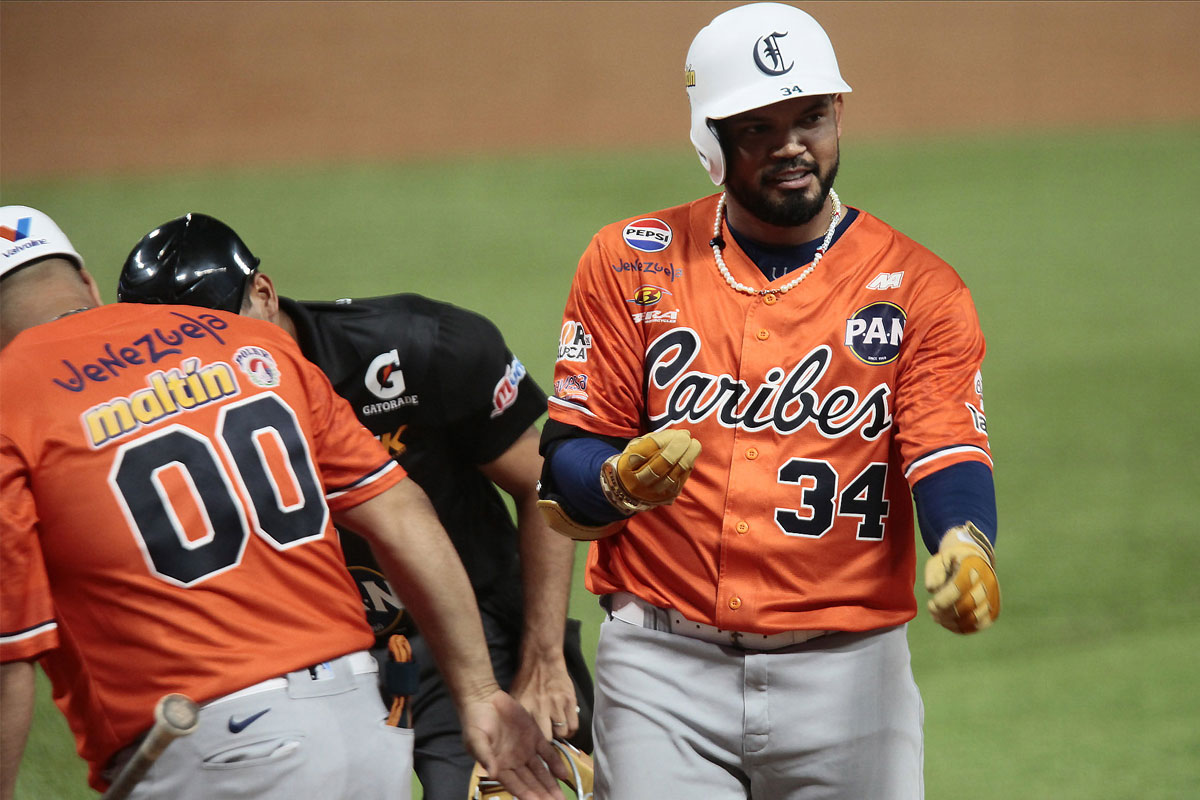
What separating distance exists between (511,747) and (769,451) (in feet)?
2.80

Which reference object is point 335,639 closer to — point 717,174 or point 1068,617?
point 717,174

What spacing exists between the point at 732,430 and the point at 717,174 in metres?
0.59

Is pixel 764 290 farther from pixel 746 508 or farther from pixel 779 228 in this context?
pixel 746 508

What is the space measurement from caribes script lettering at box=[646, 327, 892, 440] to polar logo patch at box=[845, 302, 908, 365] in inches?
2.3

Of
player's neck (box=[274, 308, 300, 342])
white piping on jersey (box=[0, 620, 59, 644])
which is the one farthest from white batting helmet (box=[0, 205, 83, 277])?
white piping on jersey (box=[0, 620, 59, 644])

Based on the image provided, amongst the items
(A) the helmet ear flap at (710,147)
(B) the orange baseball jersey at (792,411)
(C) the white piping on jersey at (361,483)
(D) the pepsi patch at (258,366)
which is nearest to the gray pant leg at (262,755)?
(C) the white piping on jersey at (361,483)

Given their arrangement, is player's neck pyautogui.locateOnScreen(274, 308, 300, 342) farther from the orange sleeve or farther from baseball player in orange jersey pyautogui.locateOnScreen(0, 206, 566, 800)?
the orange sleeve

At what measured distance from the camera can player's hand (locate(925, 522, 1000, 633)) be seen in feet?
7.48

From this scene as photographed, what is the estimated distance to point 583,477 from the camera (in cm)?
271

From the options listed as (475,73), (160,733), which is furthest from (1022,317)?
(475,73)

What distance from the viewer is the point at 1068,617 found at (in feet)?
20.2

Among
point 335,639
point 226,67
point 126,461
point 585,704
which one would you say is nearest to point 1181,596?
point 585,704

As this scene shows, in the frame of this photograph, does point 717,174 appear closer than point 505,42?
Yes

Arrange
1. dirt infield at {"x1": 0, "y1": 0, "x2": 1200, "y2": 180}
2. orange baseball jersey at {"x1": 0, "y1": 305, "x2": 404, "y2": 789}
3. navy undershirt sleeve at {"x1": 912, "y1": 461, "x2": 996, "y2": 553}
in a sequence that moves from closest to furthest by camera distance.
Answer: orange baseball jersey at {"x1": 0, "y1": 305, "x2": 404, "y2": 789} < navy undershirt sleeve at {"x1": 912, "y1": 461, "x2": 996, "y2": 553} < dirt infield at {"x1": 0, "y1": 0, "x2": 1200, "y2": 180}
